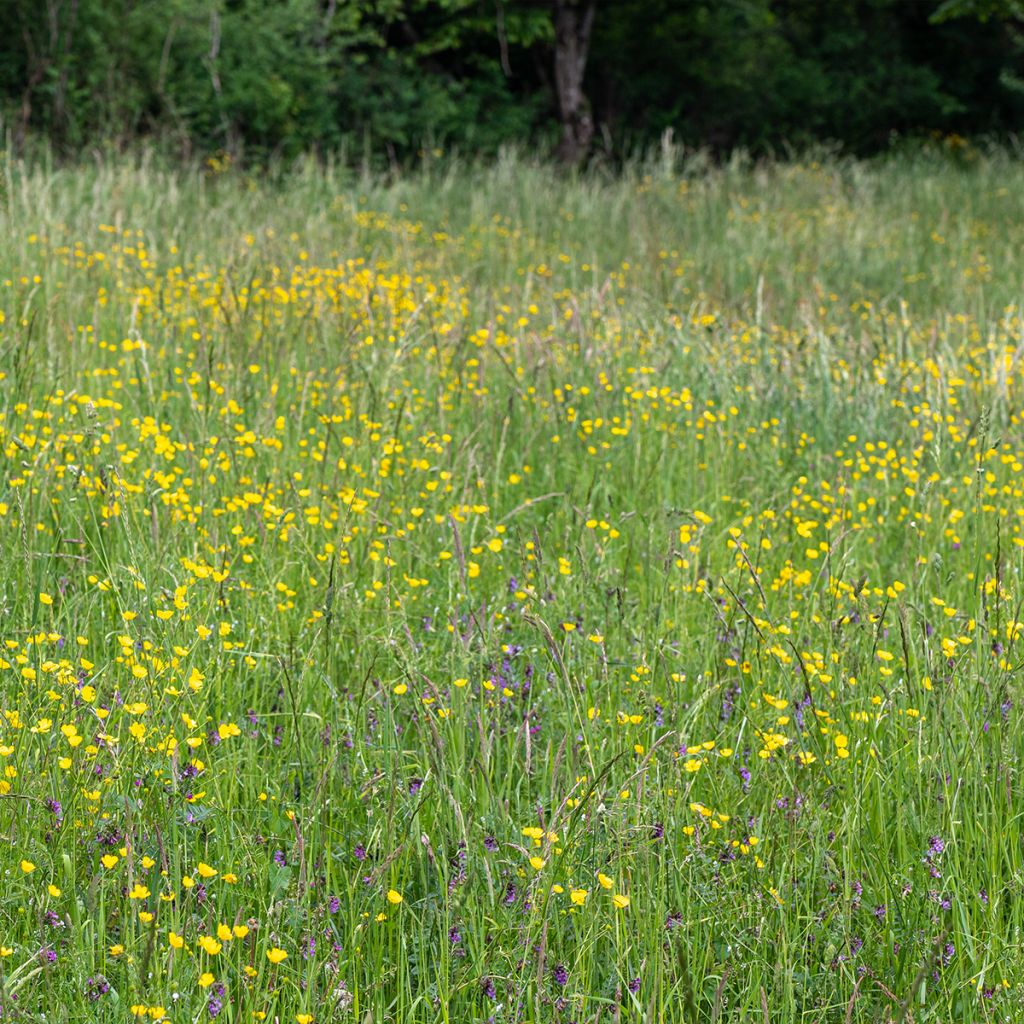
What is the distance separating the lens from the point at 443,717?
2.34 meters

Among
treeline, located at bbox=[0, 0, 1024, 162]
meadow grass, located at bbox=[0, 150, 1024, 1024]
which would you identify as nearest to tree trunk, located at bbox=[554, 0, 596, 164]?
treeline, located at bbox=[0, 0, 1024, 162]

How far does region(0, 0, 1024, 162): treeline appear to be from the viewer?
1191cm

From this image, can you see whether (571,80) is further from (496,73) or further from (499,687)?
(499,687)

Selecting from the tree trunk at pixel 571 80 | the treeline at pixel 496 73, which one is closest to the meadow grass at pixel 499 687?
the treeline at pixel 496 73

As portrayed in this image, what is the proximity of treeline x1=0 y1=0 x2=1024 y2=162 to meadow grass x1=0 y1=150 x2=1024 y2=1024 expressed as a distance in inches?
293

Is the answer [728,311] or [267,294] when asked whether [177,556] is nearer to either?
[267,294]

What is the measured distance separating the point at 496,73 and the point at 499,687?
1880 centimetres

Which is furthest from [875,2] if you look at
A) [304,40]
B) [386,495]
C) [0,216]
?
[386,495]

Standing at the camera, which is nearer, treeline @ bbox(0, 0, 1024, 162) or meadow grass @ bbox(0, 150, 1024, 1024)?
meadow grass @ bbox(0, 150, 1024, 1024)

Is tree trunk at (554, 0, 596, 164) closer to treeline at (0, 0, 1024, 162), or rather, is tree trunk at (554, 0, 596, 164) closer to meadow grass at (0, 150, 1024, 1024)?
treeline at (0, 0, 1024, 162)

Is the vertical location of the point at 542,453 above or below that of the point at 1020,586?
below

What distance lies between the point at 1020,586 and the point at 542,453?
6.05 feet

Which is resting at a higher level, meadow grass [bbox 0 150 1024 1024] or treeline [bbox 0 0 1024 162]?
treeline [bbox 0 0 1024 162]

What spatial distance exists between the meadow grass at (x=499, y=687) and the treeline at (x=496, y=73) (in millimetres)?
7454
